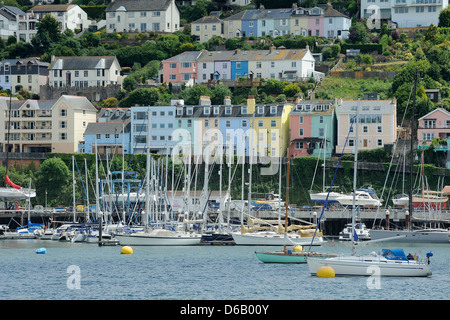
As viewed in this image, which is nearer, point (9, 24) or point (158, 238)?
point (158, 238)

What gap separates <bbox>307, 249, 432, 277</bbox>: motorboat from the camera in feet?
156

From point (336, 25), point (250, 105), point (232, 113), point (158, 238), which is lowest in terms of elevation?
point (158, 238)

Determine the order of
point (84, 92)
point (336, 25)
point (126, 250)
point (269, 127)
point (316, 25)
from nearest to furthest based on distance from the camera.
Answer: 1. point (126, 250)
2. point (269, 127)
3. point (84, 92)
4. point (336, 25)
5. point (316, 25)

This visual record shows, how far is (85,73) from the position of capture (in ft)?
388

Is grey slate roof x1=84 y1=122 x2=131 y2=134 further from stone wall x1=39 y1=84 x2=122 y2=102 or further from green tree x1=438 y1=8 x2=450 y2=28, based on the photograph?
green tree x1=438 y1=8 x2=450 y2=28

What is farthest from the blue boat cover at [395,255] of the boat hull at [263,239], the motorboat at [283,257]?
the boat hull at [263,239]

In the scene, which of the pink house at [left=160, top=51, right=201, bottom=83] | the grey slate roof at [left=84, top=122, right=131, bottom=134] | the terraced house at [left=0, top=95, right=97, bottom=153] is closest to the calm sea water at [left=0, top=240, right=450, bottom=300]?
the grey slate roof at [left=84, top=122, right=131, bottom=134]

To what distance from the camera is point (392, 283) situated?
153ft

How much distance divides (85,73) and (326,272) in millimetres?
74806

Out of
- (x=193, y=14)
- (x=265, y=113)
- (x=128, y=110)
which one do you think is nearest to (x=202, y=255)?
(x=265, y=113)

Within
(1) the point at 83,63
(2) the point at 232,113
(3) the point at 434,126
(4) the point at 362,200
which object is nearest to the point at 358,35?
(2) the point at 232,113

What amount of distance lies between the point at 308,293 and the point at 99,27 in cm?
10234

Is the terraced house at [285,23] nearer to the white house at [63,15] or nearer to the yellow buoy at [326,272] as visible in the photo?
the white house at [63,15]

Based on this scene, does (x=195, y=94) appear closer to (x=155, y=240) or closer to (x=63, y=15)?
(x=63, y=15)
